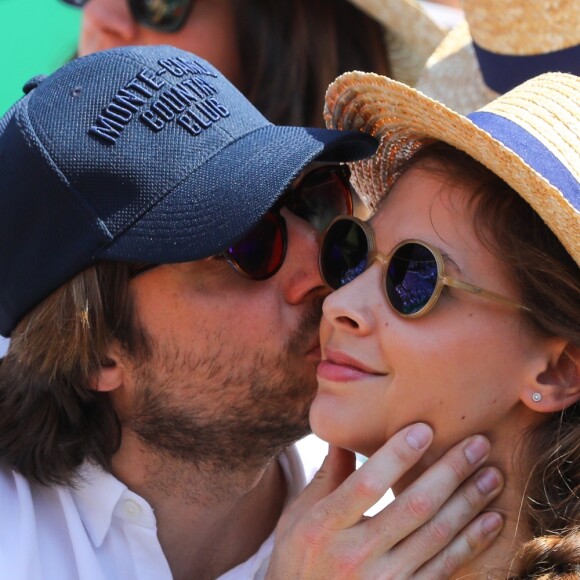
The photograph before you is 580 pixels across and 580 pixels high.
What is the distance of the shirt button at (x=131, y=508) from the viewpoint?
2.76 metres

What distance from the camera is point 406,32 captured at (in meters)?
3.92

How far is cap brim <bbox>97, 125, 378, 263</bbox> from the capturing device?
8.09 ft

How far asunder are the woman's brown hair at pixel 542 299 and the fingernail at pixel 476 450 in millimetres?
91

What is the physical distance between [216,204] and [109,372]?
605 millimetres

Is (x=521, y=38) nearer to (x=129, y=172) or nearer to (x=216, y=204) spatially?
(x=216, y=204)

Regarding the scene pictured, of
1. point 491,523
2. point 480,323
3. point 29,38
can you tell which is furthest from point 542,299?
point 29,38

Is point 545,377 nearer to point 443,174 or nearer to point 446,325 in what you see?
point 446,325

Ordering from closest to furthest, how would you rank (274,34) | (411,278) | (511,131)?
(511,131)
(411,278)
(274,34)

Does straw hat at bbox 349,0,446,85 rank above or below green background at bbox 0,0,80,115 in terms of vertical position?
above

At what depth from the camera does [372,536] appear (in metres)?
2.26

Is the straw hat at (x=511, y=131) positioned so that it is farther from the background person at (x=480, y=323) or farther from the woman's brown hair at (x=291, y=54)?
the woman's brown hair at (x=291, y=54)

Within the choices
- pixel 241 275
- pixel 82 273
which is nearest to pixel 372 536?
pixel 241 275

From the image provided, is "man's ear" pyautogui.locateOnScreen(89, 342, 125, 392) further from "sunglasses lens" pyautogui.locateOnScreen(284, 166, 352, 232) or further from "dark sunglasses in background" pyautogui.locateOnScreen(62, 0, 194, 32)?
"dark sunglasses in background" pyautogui.locateOnScreen(62, 0, 194, 32)

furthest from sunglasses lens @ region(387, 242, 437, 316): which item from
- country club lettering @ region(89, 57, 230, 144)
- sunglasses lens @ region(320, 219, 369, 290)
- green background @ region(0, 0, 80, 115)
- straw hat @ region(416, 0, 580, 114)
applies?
green background @ region(0, 0, 80, 115)
